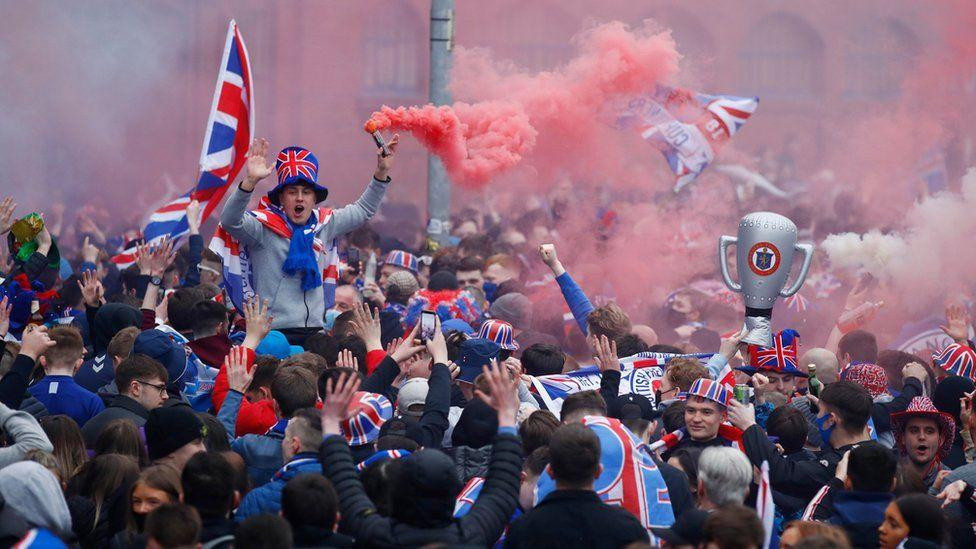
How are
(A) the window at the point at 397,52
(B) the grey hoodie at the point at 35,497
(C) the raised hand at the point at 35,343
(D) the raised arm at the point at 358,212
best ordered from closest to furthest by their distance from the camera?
(B) the grey hoodie at the point at 35,497, (C) the raised hand at the point at 35,343, (D) the raised arm at the point at 358,212, (A) the window at the point at 397,52

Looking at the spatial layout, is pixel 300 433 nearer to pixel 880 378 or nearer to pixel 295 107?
pixel 880 378

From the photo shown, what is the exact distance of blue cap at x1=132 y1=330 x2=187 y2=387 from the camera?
594cm

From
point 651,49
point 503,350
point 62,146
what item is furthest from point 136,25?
point 503,350

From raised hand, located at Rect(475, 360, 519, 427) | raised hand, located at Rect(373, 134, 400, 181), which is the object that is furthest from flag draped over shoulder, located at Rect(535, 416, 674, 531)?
raised hand, located at Rect(373, 134, 400, 181)

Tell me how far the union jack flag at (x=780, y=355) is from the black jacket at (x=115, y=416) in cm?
318

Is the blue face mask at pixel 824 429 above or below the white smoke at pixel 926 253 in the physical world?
below

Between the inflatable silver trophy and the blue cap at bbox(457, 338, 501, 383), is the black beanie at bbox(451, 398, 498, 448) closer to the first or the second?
the blue cap at bbox(457, 338, 501, 383)

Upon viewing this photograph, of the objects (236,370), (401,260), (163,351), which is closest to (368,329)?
(236,370)

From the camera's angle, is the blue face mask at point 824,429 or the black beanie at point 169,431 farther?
the blue face mask at point 824,429

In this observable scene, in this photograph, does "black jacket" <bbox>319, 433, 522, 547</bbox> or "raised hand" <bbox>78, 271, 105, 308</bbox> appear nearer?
"black jacket" <bbox>319, 433, 522, 547</bbox>

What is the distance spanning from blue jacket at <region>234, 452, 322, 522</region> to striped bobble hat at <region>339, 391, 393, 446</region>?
1.18ft

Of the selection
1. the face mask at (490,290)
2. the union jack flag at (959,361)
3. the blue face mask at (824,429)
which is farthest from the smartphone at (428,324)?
the face mask at (490,290)

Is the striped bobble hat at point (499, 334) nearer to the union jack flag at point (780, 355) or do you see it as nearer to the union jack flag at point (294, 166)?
the union jack flag at point (780, 355)

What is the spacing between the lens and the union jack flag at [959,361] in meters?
6.73
